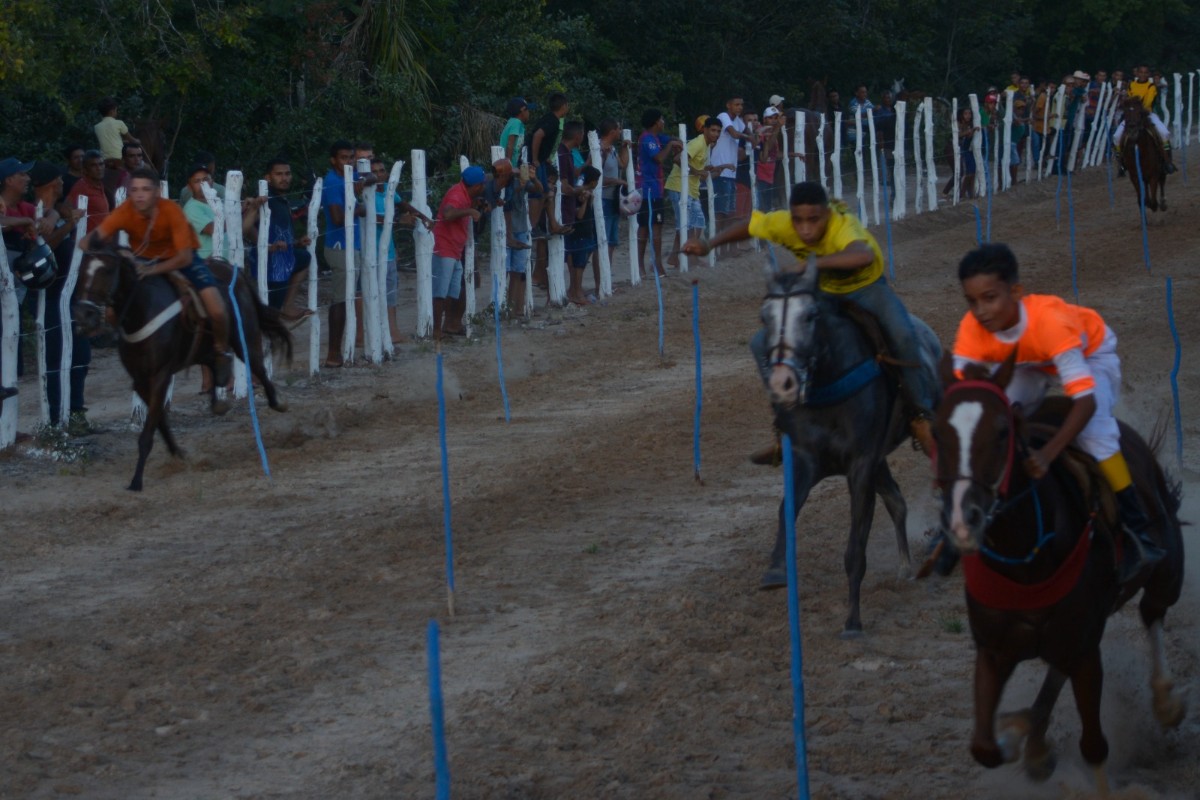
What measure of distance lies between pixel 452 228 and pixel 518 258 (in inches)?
62.6

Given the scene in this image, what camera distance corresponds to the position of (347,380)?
50.4ft

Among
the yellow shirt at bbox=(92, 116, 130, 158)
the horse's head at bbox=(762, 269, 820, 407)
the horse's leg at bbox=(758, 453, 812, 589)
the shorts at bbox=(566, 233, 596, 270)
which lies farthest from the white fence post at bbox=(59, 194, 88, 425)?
the shorts at bbox=(566, 233, 596, 270)

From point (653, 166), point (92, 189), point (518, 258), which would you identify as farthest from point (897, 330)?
point (653, 166)

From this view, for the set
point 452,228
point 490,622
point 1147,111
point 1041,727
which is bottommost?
point 490,622

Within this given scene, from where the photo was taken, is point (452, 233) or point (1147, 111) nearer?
point (452, 233)

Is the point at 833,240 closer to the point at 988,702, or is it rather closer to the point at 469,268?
the point at 988,702

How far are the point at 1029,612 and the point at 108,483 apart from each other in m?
8.19

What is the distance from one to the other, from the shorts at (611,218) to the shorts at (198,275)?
873 centimetres

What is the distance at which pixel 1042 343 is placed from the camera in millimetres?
5520

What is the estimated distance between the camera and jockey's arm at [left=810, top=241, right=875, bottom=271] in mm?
7680

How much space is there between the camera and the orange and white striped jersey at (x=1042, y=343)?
5.49 m

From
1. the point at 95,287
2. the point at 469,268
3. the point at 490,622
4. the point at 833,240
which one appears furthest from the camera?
the point at 469,268

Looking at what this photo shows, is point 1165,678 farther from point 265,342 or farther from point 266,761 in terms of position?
point 265,342

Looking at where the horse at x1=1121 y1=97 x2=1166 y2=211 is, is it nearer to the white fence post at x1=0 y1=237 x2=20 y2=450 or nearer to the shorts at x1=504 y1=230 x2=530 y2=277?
the shorts at x1=504 y1=230 x2=530 y2=277
